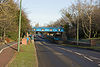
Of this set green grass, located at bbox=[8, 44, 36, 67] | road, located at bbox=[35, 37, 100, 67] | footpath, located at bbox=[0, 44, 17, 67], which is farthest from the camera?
road, located at bbox=[35, 37, 100, 67]

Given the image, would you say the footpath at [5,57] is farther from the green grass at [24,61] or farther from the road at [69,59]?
the road at [69,59]

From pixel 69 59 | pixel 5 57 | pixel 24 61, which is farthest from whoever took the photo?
pixel 69 59

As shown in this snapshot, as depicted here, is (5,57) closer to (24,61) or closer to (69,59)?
(24,61)

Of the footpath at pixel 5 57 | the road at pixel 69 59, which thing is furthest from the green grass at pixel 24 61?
the road at pixel 69 59

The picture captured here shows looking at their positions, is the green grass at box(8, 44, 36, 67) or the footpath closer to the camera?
the green grass at box(8, 44, 36, 67)

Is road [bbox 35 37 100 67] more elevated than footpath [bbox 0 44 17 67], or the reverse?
footpath [bbox 0 44 17 67]

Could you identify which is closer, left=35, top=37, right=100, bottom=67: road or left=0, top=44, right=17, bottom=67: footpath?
left=0, top=44, right=17, bottom=67: footpath

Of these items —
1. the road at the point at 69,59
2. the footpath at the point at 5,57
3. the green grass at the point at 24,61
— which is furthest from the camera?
the road at the point at 69,59

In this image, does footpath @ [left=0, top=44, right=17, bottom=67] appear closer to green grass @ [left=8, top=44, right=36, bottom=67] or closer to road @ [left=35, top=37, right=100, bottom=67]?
green grass @ [left=8, top=44, right=36, bottom=67]

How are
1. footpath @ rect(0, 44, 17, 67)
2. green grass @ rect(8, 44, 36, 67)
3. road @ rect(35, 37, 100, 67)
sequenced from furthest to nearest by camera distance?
1. road @ rect(35, 37, 100, 67)
2. footpath @ rect(0, 44, 17, 67)
3. green grass @ rect(8, 44, 36, 67)

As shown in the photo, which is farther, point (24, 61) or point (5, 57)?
point (5, 57)

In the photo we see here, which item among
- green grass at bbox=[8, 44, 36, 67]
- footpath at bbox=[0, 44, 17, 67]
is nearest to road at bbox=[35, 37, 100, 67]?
green grass at bbox=[8, 44, 36, 67]

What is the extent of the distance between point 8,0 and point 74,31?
49.7 metres

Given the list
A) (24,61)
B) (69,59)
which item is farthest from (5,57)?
(69,59)
